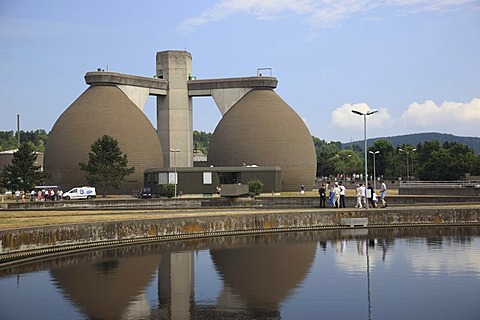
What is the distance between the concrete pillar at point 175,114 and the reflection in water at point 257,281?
191 ft

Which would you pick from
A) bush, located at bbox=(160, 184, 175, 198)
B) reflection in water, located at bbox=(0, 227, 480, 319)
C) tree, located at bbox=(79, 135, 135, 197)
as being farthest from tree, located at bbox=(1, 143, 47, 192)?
reflection in water, located at bbox=(0, 227, 480, 319)

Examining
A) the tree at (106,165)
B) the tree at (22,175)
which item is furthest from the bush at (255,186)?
the tree at (22,175)

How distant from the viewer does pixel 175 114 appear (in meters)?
80.7

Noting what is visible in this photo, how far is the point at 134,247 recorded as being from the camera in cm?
2164

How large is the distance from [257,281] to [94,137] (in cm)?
5890

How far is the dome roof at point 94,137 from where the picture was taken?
71.2m

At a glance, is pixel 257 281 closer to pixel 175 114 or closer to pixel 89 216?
pixel 89 216

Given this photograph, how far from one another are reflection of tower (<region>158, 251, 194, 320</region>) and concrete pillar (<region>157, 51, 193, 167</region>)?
6051 cm

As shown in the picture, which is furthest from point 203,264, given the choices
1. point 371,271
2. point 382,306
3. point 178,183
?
point 178,183

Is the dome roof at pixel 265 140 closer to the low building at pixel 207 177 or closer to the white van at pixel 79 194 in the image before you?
the low building at pixel 207 177

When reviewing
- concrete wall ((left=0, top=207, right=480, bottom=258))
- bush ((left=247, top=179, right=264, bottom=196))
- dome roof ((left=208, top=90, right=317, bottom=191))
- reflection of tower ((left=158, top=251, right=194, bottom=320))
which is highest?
dome roof ((left=208, top=90, right=317, bottom=191))

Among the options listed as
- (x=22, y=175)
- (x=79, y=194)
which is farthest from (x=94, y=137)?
(x=79, y=194)

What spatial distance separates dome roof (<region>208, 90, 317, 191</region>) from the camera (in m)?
75.3

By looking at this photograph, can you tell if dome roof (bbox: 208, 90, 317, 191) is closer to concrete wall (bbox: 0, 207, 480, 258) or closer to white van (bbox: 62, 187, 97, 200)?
white van (bbox: 62, 187, 97, 200)
